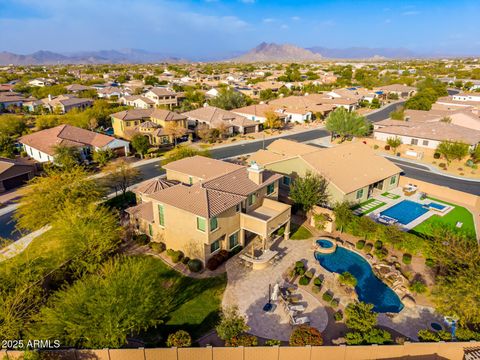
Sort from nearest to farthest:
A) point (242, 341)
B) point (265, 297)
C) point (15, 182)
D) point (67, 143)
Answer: point (242, 341) < point (265, 297) < point (15, 182) < point (67, 143)

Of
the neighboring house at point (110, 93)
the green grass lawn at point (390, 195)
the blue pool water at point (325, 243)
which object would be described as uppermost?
the neighboring house at point (110, 93)

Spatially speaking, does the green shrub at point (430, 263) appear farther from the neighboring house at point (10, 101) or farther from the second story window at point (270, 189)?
the neighboring house at point (10, 101)

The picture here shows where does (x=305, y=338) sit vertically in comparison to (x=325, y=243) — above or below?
above

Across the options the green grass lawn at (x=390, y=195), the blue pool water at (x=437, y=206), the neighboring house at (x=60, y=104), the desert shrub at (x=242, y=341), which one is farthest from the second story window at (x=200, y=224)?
the neighboring house at (x=60, y=104)

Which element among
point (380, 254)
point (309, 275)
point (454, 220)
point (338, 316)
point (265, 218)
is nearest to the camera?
point (338, 316)

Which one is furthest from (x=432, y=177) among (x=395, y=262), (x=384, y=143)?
(x=395, y=262)

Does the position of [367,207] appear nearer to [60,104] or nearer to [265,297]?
[265,297]

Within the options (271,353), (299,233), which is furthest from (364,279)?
(271,353)

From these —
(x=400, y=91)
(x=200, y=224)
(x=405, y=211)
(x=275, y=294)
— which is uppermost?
(x=400, y=91)
